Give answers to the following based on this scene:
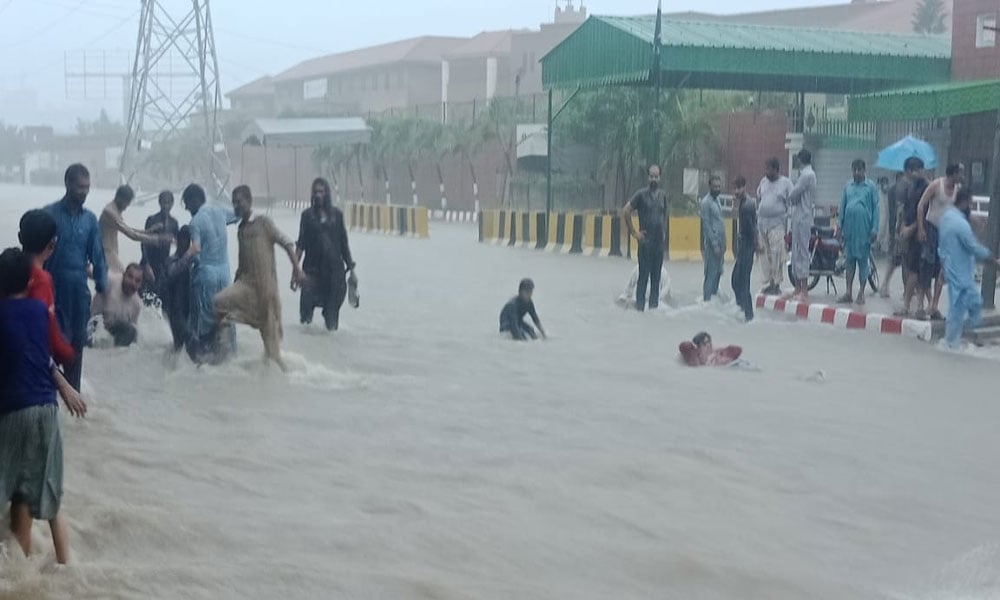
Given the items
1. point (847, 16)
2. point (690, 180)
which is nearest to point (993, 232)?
point (690, 180)

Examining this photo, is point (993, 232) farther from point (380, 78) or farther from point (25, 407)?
point (380, 78)

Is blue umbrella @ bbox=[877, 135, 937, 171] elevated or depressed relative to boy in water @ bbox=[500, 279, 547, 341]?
elevated

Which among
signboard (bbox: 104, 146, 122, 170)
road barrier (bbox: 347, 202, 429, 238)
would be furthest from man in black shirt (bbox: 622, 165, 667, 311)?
signboard (bbox: 104, 146, 122, 170)

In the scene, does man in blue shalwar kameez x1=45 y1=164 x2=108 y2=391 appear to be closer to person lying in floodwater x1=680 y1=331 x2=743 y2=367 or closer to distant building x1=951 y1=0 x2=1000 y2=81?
person lying in floodwater x1=680 y1=331 x2=743 y2=367

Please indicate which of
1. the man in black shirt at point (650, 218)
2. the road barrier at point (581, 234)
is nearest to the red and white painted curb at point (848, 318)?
the man in black shirt at point (650, 218)

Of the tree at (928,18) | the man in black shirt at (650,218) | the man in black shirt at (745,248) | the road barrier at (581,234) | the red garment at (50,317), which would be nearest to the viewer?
the red garment at (50,317)

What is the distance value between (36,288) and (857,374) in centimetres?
798

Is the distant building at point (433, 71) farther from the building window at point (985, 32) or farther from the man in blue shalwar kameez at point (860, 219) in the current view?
the man in blue shalwar kameez at point (860, 219)

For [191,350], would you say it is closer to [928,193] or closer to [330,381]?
[330,381]

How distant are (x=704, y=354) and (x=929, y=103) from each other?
12827 millimetres

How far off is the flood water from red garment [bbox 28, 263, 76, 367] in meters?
0.87

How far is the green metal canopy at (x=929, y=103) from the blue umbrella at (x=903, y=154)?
0.78m

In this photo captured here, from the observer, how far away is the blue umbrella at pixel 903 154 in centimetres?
2230

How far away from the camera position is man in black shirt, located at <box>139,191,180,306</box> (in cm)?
1316
